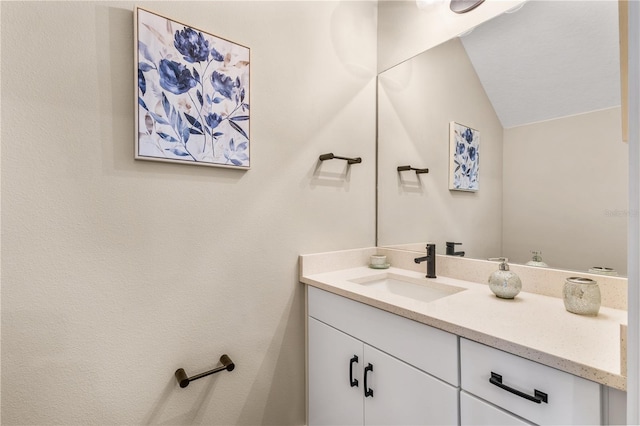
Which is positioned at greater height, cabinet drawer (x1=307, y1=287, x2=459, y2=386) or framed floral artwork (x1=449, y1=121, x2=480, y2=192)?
framed floral artwork (x1=449, y1=121, x2=480, y2=192)

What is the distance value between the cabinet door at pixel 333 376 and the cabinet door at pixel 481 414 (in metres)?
0.41

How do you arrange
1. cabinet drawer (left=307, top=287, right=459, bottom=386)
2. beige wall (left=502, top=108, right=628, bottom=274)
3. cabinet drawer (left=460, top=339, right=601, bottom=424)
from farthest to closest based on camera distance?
beige wall (left=502, top=108, right=628, bottom=274), cabinet drawer (left=307, top=287, right=459, bottom=386), cabinet drawer (left=460, top=339, right=601, bottom=424)

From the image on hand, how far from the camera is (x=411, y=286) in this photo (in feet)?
4.88

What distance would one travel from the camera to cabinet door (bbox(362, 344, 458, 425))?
89 centimetres

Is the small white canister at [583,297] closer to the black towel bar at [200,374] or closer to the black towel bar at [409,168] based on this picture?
the black towel bar at [409,168]

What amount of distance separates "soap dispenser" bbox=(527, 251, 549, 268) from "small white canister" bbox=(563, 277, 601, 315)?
233mm

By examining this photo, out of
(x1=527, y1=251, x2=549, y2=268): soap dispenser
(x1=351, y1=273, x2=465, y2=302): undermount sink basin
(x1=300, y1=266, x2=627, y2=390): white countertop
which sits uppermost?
(x1=527, y1=251, x2=549, y2=268): soap dispenser

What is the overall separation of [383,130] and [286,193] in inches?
31.1

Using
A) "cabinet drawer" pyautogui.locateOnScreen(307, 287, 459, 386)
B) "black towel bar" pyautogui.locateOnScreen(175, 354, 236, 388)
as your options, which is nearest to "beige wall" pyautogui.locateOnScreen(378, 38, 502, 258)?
"cabinet drawer" pyautogui.locateOnScreen(307, 287, 459, 386)

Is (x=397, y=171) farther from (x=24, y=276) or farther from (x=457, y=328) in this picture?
(x=24, y=276)

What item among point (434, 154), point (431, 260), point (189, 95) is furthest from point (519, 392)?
point (189, 95)

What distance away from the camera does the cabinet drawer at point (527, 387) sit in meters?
0.65

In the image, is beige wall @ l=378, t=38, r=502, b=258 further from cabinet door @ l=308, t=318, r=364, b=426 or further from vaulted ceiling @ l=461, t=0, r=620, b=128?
cabinet door @ l=308, t=318, r=364, b=426

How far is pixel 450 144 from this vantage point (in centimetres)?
154
